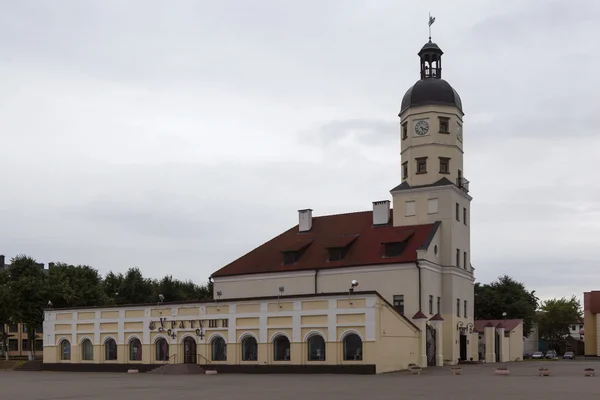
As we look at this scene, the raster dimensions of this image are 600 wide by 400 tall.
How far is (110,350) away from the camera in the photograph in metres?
59.6

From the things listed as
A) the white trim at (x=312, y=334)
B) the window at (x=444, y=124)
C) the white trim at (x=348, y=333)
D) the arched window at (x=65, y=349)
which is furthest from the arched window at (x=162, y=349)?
the window at (x=444, y=124)

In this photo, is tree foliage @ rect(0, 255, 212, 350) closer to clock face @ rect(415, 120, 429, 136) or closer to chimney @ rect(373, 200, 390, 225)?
chimney @ rect(373, 200, 390, 225)

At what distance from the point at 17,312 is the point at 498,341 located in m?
45.4

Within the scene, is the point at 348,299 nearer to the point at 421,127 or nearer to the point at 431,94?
the point at 421,127

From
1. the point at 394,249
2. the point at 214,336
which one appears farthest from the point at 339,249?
the point at 214,336

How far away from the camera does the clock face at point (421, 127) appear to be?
63.6 meters

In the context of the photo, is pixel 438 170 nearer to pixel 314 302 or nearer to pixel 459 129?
pixel 459 129

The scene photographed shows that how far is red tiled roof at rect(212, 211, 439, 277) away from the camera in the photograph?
200 feet

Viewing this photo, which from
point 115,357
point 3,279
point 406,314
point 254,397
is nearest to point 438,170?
point 406,314

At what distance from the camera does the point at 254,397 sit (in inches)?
1094

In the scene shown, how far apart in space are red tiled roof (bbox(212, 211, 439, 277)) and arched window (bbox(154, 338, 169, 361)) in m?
12.5

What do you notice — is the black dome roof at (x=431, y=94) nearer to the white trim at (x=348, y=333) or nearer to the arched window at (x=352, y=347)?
the white trim at (x=348, y=333)

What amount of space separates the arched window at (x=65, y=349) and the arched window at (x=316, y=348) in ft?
74.6

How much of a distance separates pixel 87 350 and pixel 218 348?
12999mm
